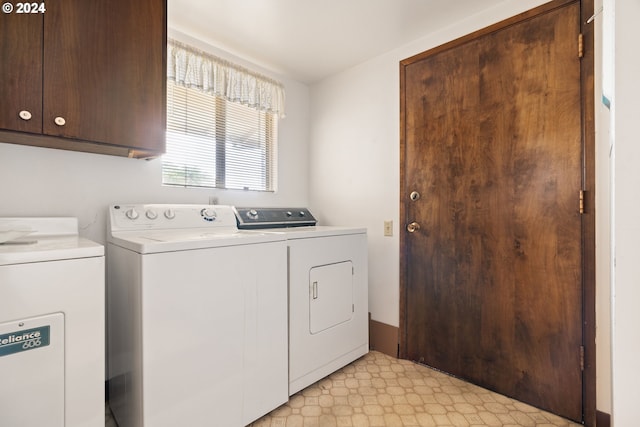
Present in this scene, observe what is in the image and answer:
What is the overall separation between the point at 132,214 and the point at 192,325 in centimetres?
77

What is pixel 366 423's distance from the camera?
1518mm

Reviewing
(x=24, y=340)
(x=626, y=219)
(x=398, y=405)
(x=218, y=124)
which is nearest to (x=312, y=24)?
(x=218, y=124)

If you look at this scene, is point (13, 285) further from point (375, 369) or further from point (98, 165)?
point (375, 369)

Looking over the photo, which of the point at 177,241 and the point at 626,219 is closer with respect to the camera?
the point at 626,219

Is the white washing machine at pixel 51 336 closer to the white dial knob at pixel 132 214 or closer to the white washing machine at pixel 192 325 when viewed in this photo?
the white washing machine at pixel 192 325

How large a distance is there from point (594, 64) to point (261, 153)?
2.12 meters

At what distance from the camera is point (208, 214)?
6.35ft

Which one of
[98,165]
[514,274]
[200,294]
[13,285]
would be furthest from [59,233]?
[514,274]

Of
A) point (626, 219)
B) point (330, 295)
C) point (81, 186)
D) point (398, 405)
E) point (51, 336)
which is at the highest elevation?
point (81, 186)

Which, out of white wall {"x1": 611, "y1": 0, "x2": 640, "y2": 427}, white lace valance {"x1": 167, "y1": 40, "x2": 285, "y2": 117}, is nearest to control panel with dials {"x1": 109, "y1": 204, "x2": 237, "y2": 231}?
white lace valance {"x1": 167, "y1": 40, "x2": 285, "y2": 117}

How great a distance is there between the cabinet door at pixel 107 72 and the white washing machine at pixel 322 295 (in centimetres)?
84

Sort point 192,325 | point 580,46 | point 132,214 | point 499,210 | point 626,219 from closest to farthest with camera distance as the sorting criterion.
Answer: point 626,219 < point 192,325 < point 580,46 < point 132,214 < point 499,210

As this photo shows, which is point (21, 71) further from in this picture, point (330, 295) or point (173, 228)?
A: point (330, 295)

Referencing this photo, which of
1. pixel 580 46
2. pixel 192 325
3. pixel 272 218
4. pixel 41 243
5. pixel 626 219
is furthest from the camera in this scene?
pixel 272 218
